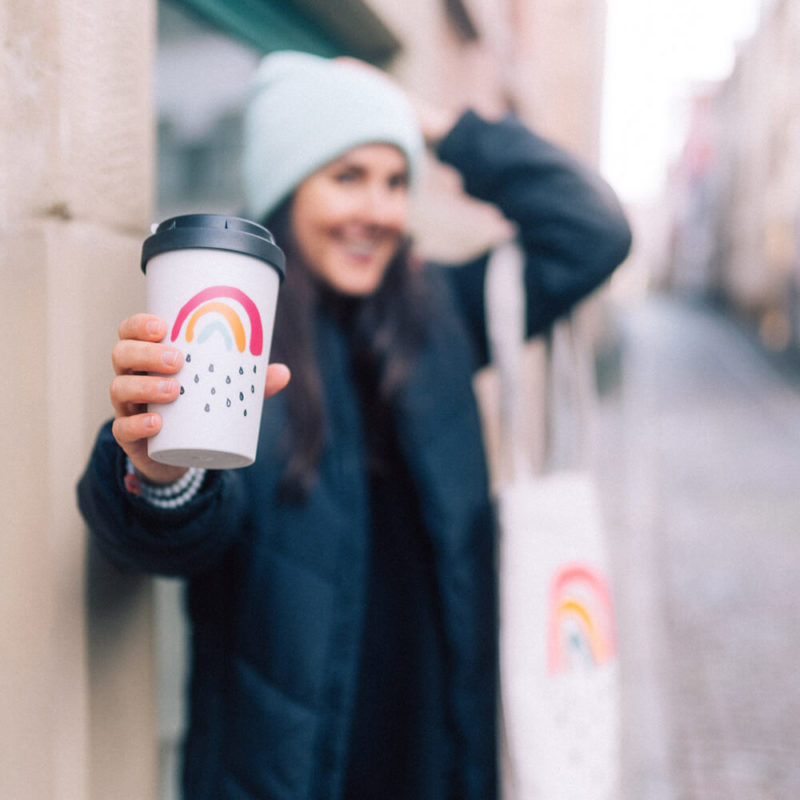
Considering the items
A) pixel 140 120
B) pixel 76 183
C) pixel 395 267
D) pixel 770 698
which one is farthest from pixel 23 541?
pixel 770 698

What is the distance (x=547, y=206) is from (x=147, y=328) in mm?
1163

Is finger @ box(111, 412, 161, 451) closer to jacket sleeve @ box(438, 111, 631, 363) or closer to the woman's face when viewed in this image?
the woman's face

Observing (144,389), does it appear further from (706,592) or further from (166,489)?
(706,592)

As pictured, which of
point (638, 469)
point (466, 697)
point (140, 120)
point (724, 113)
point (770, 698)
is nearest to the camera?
point (140, 120)

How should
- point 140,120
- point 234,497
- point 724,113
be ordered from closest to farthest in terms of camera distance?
point 234,497
point 140,120
point 724,113

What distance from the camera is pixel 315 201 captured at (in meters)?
1.62

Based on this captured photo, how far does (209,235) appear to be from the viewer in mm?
860

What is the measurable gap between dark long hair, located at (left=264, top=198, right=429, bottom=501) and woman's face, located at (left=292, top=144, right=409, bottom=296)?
0.14 feet

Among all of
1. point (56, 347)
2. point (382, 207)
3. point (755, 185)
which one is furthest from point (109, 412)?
point (755, 185)

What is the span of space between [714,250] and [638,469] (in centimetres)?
3229

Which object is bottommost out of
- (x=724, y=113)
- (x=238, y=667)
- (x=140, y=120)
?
(x=238, y=667)

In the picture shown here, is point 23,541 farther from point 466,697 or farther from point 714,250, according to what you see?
point 714,250

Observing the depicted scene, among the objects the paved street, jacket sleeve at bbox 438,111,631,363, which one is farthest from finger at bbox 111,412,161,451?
the paved street

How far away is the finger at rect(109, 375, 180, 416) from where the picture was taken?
84 centimetres
